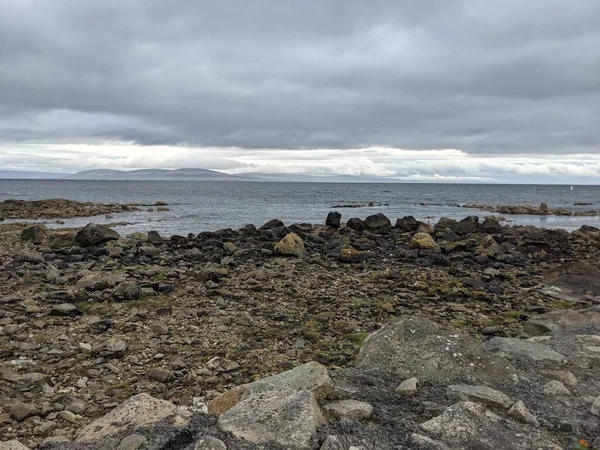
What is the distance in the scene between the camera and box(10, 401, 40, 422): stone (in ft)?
17.4

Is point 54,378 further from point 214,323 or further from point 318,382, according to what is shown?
point 318,382

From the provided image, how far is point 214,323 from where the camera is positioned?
8.88 metres

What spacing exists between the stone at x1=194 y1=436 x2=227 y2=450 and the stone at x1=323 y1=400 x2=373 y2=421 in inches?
39.7

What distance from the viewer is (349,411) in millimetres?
4242

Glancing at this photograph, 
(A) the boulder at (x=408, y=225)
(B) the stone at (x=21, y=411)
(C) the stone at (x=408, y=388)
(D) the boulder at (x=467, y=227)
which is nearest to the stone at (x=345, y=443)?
(C) the stone at (x=408, y=388)

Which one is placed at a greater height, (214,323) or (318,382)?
(318,382)

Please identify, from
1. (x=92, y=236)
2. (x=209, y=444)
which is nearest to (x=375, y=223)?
(x=92, y=236)

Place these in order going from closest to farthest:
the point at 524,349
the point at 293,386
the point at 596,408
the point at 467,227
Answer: the point at 596,408, the point at 293,386, the point at 524,349, the point at 467,227

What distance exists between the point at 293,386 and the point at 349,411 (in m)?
0.72

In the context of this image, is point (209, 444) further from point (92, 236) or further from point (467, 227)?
point (467, 227)

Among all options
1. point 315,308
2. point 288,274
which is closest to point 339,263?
point 288,274

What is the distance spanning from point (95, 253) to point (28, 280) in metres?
4.70

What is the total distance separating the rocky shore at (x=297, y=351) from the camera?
13.3 feet

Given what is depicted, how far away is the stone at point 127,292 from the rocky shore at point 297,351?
2.2 inches
